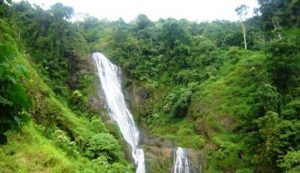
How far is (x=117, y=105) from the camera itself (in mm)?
35156

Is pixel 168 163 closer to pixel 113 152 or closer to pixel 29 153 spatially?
pixel 113 152

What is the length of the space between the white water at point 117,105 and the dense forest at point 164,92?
762 mm

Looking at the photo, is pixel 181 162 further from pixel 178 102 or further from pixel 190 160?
pixel 178 102

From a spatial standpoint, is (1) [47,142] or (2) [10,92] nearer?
(2) [10,92]

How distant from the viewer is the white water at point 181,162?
2664 centimetres

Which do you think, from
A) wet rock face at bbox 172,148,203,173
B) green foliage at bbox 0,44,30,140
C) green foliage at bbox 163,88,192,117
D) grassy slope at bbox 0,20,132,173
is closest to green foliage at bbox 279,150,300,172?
wet rock face at bbox 172,148,203,173

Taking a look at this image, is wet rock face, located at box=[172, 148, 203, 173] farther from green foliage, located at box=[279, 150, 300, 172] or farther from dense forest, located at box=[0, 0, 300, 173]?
green foliage, located at box=[279, 150, 300, 172]

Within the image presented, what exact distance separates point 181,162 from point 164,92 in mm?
12812

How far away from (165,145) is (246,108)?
22.0ft

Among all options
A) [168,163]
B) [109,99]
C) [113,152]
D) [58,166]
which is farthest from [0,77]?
[109,99]

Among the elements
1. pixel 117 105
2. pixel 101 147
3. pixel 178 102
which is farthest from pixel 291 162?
pixel 117 105

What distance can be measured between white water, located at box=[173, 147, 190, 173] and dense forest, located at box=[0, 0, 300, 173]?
562 millimetres

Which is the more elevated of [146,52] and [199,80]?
[146,52]

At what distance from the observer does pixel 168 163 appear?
2706 centimetres
